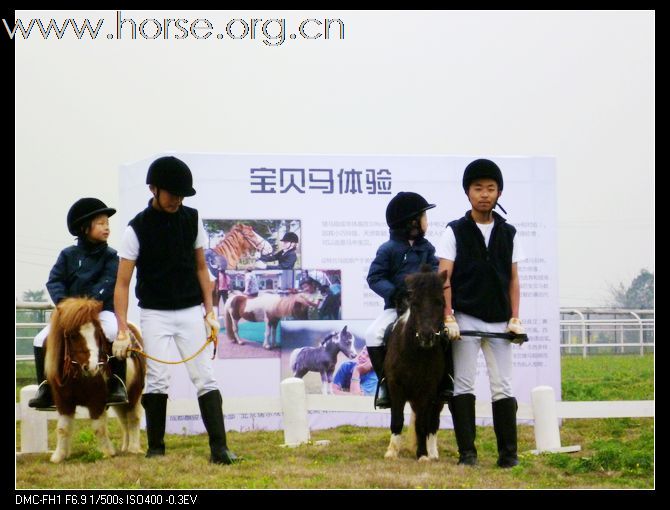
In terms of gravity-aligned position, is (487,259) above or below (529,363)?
above

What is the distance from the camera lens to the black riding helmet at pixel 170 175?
7.79 meters

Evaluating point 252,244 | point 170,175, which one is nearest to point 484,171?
point 170,175

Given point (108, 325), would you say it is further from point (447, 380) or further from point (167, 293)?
point (447, 380)

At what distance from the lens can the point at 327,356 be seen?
38.3ft

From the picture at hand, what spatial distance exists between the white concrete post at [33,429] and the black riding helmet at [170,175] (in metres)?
2.68

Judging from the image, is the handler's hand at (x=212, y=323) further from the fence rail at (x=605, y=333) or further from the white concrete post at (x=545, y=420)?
the fence rail at (x=605, y=333)

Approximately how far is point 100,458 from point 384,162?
4.76 meters

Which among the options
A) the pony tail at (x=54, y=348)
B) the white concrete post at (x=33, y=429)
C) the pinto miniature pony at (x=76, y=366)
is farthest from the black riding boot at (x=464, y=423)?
the white concrete post at (x=33, y=429)

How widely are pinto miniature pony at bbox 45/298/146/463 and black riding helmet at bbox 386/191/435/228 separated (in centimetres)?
248

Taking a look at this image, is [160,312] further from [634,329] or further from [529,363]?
[634,329]

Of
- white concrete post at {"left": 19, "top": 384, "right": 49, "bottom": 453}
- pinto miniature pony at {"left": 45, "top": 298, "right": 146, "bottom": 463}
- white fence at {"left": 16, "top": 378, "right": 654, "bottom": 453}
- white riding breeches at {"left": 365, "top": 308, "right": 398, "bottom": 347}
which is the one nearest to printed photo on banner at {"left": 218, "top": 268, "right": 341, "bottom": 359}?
white fence at {"left": 16, "top": 378, "right": 654, "bottom": 453}

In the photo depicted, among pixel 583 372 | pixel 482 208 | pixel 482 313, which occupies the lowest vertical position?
pixel 583 372

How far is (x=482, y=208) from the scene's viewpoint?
8.01m

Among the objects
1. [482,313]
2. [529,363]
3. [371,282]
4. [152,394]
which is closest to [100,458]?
[152,394]
